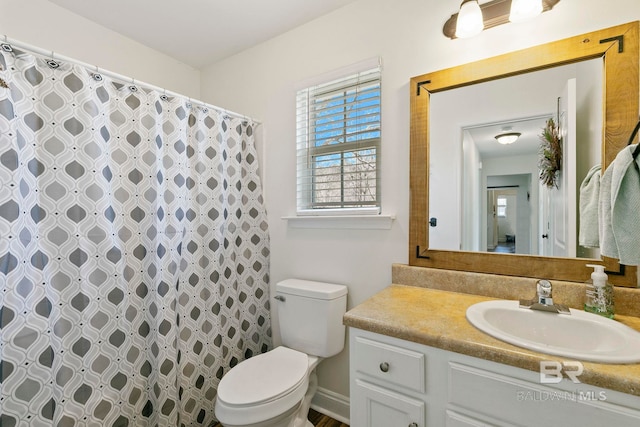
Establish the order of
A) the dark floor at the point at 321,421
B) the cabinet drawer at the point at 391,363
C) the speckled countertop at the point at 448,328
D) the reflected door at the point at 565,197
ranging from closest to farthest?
the speckled countertop at the point at 448,328 → the cabinet drawer at the point at 391,363 → the reflected door at the point at 565,197 → the dark floor at the point at 321,421

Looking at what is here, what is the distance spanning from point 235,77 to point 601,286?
96.8 inches

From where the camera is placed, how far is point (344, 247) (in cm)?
174

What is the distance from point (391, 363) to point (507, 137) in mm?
1071

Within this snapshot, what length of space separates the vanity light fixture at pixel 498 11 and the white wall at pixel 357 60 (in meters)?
0.04

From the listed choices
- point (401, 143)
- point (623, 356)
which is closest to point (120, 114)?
point (401, 143)

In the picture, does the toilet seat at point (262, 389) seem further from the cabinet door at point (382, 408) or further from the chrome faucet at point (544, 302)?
the chrome faucet at point (544, 302)

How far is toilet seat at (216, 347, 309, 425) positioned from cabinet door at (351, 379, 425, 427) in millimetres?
345

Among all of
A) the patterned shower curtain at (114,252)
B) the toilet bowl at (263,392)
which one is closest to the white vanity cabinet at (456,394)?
the toilet bowl at (263,392)

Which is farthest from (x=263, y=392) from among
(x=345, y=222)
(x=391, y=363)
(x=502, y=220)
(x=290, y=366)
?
(x=502, y=220)

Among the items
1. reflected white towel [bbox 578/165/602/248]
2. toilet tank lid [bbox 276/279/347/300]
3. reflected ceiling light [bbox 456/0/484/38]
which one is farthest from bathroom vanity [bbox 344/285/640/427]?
Result: reflected ceiling light [bbox 456/0/484/38]

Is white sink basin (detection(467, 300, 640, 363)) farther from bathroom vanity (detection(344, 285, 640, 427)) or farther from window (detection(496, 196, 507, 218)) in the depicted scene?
window (detection(496, 196, 507, 218))

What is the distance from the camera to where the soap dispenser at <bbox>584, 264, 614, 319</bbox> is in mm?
1013

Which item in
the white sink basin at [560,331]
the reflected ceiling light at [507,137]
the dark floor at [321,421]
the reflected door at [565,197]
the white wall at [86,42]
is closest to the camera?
the white sink basin at [560,331]

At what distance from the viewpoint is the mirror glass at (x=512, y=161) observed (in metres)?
1.15
